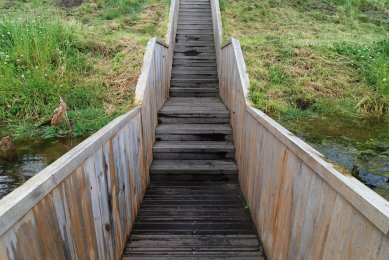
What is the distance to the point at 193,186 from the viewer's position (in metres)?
4.13

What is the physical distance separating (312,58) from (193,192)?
4.70 meters

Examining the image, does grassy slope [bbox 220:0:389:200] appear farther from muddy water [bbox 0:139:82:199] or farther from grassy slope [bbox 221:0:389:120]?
muddy water [bbox 0:139:82:199]

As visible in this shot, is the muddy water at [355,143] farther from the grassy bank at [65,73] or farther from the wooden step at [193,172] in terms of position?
the grassy bank at [65,73]

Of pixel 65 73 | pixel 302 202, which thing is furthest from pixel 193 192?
pixel 65 73

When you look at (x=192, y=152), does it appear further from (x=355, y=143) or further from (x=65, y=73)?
(x=65, y=73)

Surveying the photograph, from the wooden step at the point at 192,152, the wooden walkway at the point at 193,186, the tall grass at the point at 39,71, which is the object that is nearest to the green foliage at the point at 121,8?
the tall grass at the point at 39,71

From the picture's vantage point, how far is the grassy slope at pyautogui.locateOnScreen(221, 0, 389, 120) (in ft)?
17.9

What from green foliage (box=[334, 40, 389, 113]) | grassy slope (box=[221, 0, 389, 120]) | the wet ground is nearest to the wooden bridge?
grassy slope (box=[221, 0, 389, 120])

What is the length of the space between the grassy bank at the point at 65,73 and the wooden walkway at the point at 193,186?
3.15 feet

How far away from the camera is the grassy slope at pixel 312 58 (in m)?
5.46

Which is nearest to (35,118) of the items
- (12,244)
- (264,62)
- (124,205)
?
(124,205)

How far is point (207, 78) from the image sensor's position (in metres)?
6.60

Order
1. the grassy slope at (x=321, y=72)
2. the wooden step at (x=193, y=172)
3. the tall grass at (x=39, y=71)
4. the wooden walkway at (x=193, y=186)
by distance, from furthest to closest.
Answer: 1. the tall grass at (x=39, y=71)
2. the grassy slope at (x=321, y=72)
3. the wooden step at (x=193, y=172)
4. the wooden walkway at (x=193, y=186)

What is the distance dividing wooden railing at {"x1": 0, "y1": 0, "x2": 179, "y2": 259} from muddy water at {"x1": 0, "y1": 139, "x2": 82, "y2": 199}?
116 cm
